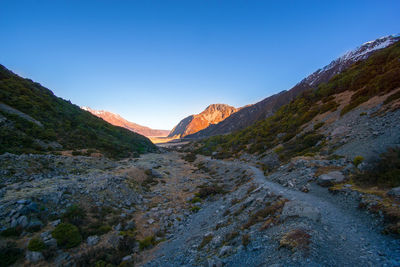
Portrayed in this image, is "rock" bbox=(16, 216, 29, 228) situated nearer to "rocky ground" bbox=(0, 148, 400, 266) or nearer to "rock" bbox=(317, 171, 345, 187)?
"rocky ground" bbox=(0, 148, 400, 266)

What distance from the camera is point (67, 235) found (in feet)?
28.4

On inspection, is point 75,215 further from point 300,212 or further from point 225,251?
point 300,212

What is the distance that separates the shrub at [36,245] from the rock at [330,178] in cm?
1502

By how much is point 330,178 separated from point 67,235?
593 inches

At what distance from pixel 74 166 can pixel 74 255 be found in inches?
547

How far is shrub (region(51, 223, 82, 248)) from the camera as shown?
8375 millimetres

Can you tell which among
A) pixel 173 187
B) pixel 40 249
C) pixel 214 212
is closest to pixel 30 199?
pixel 40 249

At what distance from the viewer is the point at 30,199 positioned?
32.6 feet

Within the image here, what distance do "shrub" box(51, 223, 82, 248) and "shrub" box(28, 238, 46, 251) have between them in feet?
1.90

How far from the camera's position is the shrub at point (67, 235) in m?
8.38

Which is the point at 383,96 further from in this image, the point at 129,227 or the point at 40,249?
the point at 40,249

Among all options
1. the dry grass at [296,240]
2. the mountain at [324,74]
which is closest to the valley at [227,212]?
the dry grass at [296,240]

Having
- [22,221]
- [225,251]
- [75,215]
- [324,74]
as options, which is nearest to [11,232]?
[22,221]

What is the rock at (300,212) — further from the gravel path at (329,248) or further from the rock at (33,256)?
the rock at (33,256)
